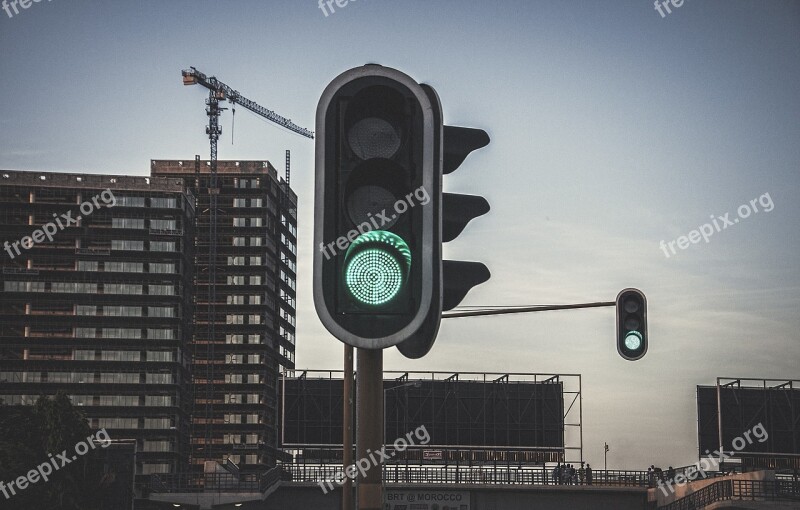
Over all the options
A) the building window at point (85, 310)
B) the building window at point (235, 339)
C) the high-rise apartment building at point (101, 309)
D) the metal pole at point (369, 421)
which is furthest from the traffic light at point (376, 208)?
the building window at point (235, 339)

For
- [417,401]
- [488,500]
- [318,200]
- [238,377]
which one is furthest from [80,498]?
[238,377]

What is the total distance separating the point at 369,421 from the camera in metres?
4.86

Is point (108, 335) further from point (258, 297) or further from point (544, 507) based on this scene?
point (544, 507)

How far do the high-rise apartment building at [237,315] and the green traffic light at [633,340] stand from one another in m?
166

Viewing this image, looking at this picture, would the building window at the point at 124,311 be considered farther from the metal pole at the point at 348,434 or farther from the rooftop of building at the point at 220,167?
the metal pole at the point at 348,434

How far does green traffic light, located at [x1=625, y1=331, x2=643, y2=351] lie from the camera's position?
43.1ft

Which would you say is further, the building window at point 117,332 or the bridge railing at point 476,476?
the building window at point 117,332

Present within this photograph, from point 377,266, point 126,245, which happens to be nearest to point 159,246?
point 126,245

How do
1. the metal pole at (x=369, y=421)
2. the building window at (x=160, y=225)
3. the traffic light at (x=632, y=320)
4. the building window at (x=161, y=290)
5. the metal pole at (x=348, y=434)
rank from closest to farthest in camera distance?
1. the metal pole at (x=369, y=421)
2. the metal pole at (x=348, y=434)
3. the traffic light at (x=632, y=320)
4. the building window at (x=161, y=290)
5. the building window at (x=160, y=225)

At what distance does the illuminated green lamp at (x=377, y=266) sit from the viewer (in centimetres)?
459

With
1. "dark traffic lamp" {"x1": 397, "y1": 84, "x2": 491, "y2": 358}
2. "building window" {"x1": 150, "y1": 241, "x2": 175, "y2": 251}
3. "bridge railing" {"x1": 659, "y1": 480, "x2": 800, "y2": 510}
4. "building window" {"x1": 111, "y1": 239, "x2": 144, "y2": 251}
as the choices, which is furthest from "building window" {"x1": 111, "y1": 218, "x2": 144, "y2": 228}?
"dark traffic lamp" {"x1": 397, "y1": 84, "x2": 491, "y2": 358}

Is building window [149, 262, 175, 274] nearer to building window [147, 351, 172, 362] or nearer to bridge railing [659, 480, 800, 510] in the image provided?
building window [147, 351, 172, 362]

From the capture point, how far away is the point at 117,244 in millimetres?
157500

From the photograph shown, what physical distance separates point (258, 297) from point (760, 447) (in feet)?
369
